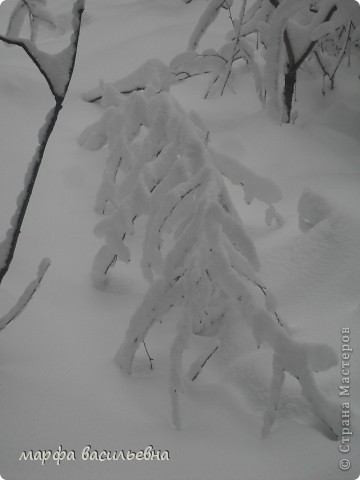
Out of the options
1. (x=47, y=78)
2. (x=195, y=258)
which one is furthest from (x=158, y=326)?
(x=47, y=78)

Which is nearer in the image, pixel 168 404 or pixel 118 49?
pixel 168 404

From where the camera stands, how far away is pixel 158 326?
4.83ft

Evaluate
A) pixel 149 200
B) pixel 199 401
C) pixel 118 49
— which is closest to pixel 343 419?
pixel 199 401

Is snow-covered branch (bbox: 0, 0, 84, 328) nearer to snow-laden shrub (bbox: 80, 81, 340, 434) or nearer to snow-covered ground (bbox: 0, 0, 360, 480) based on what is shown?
snow-laden shrub (bbox: 80, 81, 340, 434)

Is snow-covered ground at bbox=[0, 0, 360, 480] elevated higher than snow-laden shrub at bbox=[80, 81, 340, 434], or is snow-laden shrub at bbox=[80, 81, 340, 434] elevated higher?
snow-laden shrub at bbox=[80, 81, 340, 434]

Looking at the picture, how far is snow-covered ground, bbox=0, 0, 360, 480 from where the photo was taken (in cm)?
103

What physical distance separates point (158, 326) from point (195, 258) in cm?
47

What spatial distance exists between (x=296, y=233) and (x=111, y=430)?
1.05 metres

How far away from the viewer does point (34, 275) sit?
1541 millimetres

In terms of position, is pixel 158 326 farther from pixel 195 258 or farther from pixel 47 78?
pixel 47 78

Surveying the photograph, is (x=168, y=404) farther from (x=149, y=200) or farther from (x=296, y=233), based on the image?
(x=296, y=233)

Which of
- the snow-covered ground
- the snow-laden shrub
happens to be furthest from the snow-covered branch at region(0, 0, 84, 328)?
the snow-covered ground

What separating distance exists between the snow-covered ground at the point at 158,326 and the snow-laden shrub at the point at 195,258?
73 mm

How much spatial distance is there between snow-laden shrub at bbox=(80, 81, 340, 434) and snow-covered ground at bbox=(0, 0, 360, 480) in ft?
0.24
